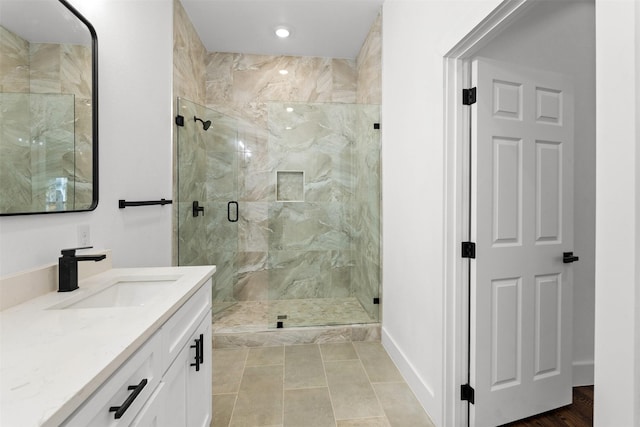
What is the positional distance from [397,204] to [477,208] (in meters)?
0.81

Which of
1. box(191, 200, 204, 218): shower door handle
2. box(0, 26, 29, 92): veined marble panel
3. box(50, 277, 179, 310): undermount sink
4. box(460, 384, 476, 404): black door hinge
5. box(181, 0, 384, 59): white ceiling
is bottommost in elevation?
box(460, 384, 476, 404): black door hinge

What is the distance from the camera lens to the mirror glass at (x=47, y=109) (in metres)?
→ 1.09

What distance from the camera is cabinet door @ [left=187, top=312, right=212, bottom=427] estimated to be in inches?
49.9

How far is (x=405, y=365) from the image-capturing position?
2.14 meters

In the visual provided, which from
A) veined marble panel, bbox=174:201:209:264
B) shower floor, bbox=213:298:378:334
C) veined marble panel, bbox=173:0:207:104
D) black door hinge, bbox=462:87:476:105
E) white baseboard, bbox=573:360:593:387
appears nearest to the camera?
black door hinge, bbox=462:87:476:105

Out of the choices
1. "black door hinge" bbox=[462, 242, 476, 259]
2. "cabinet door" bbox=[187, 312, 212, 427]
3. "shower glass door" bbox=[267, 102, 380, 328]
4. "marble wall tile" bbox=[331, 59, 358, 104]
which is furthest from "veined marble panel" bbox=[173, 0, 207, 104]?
"black door hinge" bbox=[462, 242, 476, 259]

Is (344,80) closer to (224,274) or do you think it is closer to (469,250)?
(224,274)

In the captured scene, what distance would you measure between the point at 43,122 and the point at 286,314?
227 cm

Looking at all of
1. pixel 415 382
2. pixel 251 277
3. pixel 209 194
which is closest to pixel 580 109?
pixel 415 382

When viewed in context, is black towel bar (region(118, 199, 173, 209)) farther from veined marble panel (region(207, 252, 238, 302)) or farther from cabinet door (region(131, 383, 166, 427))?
cabinet door (region(131, 383, 166, 427))

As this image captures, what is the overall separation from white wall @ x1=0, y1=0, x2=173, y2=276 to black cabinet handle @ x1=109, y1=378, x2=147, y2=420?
729mm

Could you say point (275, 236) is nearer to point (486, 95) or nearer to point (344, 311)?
point (344, 311)

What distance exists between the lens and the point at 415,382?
196cm

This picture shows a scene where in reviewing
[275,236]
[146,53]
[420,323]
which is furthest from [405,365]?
[146,53]
